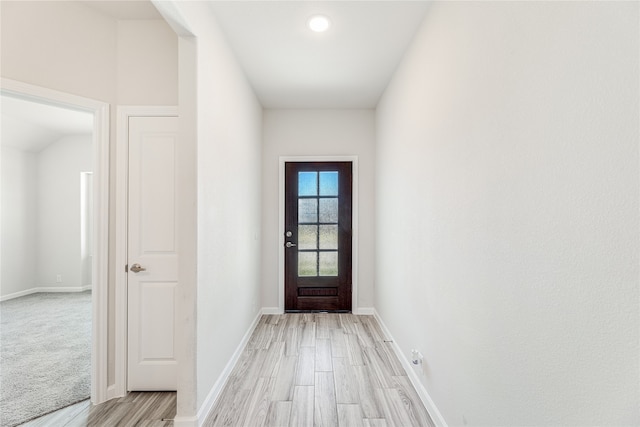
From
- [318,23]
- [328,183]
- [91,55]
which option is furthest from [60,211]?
[318,23]

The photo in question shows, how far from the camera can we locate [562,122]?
2.86ft

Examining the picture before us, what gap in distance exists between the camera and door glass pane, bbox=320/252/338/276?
13.0 ft

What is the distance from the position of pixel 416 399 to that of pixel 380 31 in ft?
9.01

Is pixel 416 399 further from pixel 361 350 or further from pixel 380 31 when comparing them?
pixel 380 31

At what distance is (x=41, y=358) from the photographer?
2.63 meters

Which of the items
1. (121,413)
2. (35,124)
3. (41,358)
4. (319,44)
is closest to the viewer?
(121,413)

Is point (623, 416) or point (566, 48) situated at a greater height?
point (566, 48)

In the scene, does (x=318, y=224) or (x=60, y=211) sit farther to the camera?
(x=60, y=211)

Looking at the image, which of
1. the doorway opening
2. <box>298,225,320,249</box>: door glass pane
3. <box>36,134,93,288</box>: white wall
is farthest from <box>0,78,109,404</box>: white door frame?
<box>36,134,93,288</box>: white wall

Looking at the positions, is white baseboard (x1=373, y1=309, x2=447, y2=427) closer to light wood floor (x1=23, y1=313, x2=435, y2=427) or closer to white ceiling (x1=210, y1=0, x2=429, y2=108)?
light wood floor (x1=23, y1=313, x2=435, y2=427)

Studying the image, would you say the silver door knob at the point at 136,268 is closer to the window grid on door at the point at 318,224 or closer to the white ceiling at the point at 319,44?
the white ceiling at the point at 319,44

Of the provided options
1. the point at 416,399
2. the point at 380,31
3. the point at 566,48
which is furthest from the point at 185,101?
the point at 416,399

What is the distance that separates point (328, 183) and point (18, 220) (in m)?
5.23

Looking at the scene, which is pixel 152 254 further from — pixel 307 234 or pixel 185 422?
pixel 307 234
